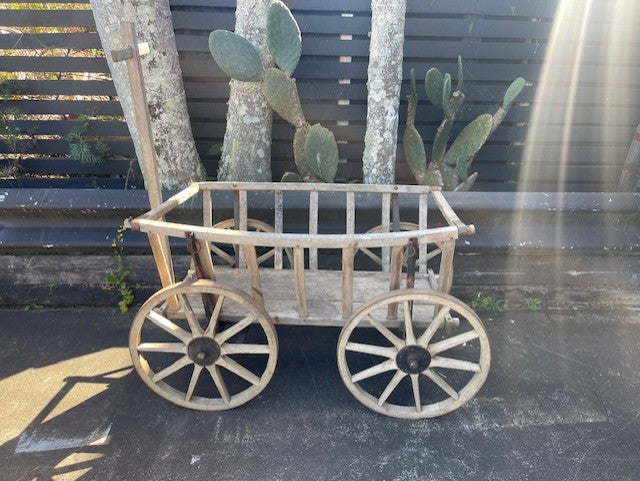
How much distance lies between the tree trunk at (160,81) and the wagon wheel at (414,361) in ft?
5.80

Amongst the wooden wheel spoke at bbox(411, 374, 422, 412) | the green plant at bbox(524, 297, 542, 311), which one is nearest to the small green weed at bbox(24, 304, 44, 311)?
the wooden wheel spoke at bbox(411, 374, 422, 412)

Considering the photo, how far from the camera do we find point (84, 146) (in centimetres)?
328

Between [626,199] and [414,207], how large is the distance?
140cm

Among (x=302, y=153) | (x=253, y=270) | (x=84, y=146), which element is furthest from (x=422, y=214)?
(x=84, y=146)

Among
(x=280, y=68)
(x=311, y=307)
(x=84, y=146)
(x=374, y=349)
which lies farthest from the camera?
(x=84, y=146)

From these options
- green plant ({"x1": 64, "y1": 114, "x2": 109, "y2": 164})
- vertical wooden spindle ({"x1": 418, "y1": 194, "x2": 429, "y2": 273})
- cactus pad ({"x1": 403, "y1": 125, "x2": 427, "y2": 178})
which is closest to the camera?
vertical wooden spindle ({"x1": 418, "y1": 194, "x2": 429, "y2": 273})

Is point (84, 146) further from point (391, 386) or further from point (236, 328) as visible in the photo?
point (391, 386)

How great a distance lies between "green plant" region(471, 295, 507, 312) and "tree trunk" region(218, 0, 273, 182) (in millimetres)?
1671

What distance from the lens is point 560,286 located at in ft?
9.57

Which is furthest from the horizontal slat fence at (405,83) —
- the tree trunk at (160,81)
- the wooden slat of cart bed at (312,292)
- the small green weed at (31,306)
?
the wooden slat of cart bed at (312,292)

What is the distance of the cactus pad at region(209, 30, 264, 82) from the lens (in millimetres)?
2574

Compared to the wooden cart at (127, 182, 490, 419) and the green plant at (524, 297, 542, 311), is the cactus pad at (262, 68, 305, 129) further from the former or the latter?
the green plant at (524, 297, 542, 311)

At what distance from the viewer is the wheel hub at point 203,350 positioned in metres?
2.03

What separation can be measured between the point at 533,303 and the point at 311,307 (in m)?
1.64
